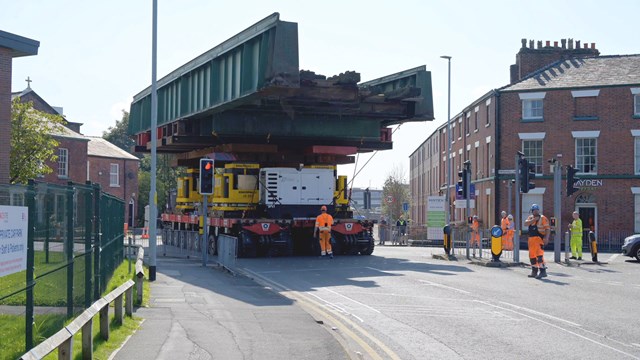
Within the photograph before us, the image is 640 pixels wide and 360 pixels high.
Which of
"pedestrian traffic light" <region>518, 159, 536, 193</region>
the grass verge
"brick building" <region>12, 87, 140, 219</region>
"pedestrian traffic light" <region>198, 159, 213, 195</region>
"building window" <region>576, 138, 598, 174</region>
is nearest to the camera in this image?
the grass verge

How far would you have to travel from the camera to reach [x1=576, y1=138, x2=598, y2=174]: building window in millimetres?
43928

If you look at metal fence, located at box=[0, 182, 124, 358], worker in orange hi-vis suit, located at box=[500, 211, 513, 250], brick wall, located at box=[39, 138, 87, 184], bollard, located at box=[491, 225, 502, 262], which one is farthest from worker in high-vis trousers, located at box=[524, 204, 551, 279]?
brick wall, located at box=[39, 138, 87, 184]

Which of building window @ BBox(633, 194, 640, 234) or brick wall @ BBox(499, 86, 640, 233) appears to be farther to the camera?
brick wall @ BBox(499, 86, 640, 233)

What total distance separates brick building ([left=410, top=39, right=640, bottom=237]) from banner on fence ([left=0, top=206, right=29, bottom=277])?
37.8m

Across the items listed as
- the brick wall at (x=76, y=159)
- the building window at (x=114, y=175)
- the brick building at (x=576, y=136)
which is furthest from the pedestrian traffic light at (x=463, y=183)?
→ the building window at (x=114, y=175)

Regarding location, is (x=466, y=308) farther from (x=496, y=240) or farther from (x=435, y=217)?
(x=435, y=217)

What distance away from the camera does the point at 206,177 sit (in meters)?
22.9

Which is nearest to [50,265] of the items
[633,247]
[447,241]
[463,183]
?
[447,241]

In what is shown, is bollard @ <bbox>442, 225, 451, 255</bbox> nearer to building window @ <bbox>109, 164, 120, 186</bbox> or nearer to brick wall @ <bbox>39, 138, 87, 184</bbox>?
brick wall @ <bbox>39, 138, 87, 184</bbox>

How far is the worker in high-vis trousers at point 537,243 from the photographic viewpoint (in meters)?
20.1

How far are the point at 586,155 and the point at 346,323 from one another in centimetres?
3492

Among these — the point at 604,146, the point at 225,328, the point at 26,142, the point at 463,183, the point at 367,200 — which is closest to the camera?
the point at 225,328

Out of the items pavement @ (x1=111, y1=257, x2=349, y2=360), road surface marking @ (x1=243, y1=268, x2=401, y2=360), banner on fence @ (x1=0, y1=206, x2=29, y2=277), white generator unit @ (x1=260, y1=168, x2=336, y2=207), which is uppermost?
white generator unit @ (x1=260, y1=168, x2=336, y2=207)

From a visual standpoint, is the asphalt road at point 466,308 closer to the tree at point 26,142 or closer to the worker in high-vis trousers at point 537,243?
the worker in high-vis trousers at point 537,243
